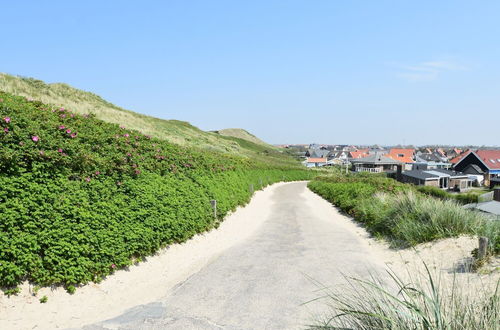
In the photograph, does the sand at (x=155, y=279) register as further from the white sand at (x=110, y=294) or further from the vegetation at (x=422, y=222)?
the vegetation at (x=422, y=222)

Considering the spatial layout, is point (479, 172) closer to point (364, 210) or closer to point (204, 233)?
point (364, 210)

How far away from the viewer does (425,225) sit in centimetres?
1106

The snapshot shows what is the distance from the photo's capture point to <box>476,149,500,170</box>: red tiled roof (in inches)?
2415

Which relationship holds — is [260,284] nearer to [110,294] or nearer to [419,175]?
[110,294]

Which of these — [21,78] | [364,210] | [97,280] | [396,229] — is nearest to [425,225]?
[396,229]

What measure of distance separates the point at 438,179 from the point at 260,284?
5626 centimetres

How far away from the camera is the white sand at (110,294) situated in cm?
607

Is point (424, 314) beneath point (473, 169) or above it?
beneath

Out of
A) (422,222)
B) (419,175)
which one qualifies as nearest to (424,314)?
(422,222)

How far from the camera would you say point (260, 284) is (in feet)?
25.7

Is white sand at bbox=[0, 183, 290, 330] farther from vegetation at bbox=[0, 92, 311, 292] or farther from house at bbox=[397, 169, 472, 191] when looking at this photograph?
house at bbox=[397, 169, 472, 191]

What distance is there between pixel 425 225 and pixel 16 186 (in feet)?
37.9

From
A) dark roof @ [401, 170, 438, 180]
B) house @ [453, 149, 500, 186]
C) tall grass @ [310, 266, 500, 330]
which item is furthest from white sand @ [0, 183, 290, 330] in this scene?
house @ [453, 149, 500, 186]

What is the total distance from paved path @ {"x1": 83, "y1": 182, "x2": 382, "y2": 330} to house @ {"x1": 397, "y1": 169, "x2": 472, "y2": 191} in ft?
153
